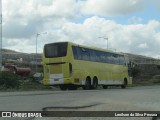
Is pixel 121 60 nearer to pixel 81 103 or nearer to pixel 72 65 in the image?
pixel 72 65

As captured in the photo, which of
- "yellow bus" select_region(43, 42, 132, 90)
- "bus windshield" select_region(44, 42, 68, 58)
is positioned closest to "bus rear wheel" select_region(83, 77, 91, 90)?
"yellow bus" select_region(43, 42, 132, 90)

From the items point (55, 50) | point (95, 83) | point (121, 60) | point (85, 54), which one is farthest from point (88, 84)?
point (121, 60)

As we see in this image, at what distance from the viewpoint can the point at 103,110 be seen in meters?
11.7

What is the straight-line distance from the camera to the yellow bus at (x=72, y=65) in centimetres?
3256

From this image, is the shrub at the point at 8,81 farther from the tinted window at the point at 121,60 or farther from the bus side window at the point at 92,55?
the tinted window at the point at 121,60

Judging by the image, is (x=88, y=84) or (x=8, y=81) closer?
(x=88, y=84)

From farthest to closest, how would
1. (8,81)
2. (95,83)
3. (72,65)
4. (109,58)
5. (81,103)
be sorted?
(109,58), (8,81), (95,83), (72,65), (81,103)

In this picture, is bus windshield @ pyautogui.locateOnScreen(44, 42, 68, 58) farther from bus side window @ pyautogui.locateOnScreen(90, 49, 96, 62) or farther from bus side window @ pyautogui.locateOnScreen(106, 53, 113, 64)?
bus side window @ pyautogui.locateOnScreen(106, 53, 113, 64)

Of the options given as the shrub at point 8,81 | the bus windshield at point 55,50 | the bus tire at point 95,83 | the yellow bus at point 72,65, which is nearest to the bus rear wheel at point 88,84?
the yellow bus at point 72,65

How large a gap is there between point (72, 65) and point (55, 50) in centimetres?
175

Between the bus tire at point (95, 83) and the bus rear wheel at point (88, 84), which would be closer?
the bus rear wheel at point (88, 84)

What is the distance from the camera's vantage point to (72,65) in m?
32.6

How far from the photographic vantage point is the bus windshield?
32.5 meters

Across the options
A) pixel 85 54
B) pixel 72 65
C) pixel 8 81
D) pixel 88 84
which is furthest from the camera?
pixel 8 81
